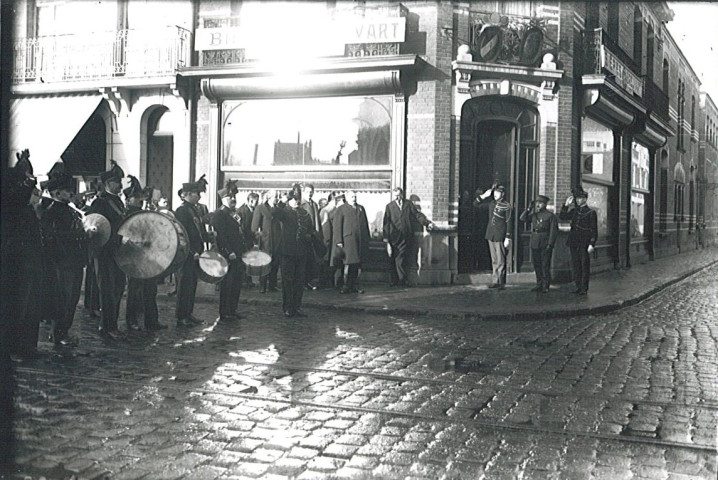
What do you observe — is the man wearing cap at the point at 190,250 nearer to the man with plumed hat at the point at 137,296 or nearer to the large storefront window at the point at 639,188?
the man with plumed hat at the point at 137,296

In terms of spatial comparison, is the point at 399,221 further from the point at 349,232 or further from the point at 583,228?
the point at 583,228

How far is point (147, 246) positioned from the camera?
791 cm

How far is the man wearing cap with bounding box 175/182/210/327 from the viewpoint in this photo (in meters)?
9.09

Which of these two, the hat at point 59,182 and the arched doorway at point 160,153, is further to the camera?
the arched doorway at point 160,153

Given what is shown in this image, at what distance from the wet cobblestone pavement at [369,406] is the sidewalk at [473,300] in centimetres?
173

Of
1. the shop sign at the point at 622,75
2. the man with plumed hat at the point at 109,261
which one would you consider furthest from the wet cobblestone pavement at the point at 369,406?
the shop sign at the point at 622,75

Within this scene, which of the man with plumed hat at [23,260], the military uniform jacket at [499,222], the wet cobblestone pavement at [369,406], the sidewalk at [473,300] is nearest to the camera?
the wet cobblestone pavement at [369,406]

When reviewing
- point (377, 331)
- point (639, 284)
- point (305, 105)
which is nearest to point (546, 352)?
point (377, 331)

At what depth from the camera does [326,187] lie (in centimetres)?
1563

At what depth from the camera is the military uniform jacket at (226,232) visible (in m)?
9.51

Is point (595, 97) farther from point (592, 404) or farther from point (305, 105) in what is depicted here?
point (592, 404)

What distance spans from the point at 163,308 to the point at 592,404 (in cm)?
754

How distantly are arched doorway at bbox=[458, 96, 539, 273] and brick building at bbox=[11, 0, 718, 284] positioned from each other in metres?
0.03

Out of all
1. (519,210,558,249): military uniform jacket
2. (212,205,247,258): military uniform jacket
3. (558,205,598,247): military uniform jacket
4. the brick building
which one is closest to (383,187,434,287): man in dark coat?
the brick building
